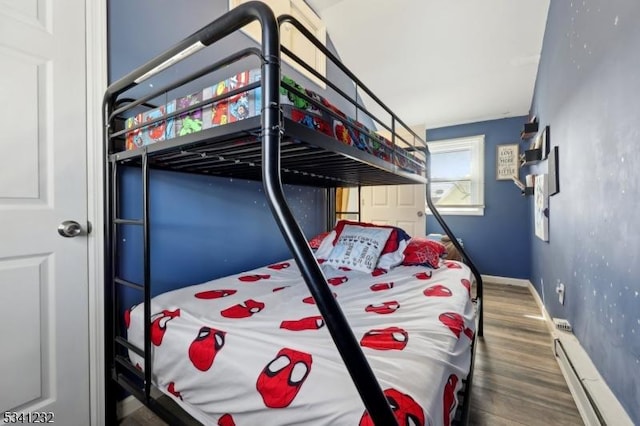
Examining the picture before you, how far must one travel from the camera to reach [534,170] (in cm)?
306

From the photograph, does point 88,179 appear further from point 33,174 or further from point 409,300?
point 409,300

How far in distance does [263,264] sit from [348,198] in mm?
2019

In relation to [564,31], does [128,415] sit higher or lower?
lower

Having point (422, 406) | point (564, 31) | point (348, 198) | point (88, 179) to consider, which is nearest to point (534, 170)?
point (564, 31)

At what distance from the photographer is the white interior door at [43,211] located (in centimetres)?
103

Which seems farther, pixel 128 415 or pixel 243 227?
pixel 243 227

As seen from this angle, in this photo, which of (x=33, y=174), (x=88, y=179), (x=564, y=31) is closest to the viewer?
(x=33, y=174)

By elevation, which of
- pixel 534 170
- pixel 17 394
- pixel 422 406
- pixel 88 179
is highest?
pixel 534 170

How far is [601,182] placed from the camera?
1.25 meters

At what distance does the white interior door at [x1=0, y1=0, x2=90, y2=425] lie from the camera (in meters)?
1.03

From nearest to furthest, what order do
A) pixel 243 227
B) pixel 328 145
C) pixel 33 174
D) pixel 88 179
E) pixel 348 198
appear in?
pixel 328 145
pixel 33 174
pixel 88 179
pixel 243 227
pixel 348 198

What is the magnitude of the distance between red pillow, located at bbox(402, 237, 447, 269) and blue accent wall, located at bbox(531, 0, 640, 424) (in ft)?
2.47

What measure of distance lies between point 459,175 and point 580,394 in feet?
10.5

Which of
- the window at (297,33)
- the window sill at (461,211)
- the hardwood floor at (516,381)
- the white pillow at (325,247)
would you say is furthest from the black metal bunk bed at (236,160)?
the window sill at (461,211)
